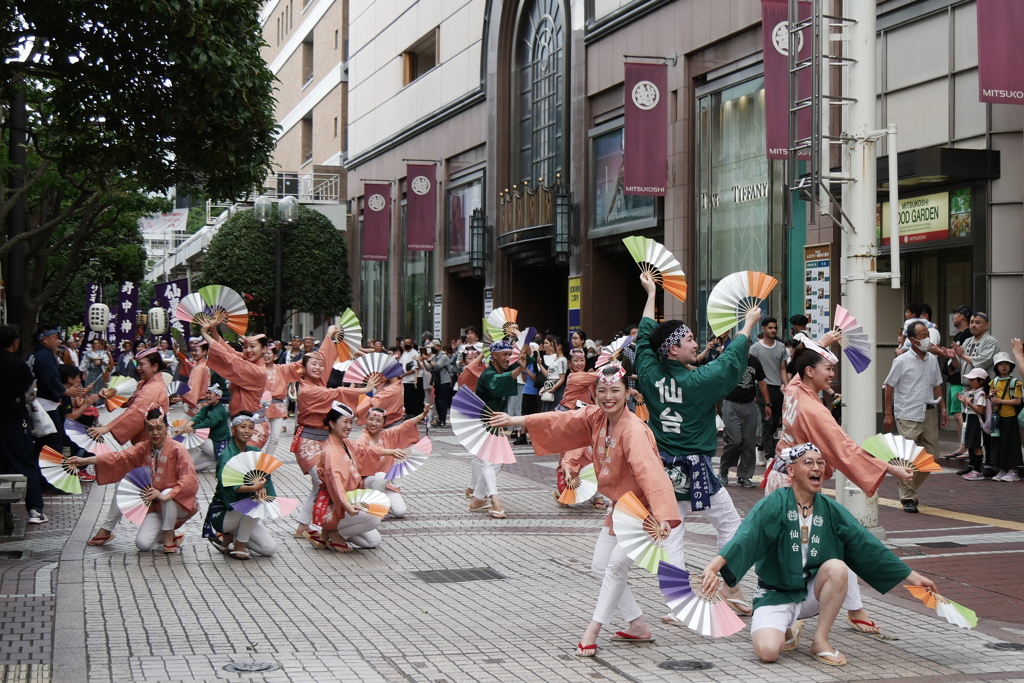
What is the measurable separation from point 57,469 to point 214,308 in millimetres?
2677

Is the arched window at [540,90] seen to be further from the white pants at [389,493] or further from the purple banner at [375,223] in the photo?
the white pants at [389,493]

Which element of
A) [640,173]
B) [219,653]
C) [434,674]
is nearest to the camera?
[434,674]

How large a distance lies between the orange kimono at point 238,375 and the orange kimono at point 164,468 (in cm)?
251

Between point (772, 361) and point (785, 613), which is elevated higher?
point (772, 361)

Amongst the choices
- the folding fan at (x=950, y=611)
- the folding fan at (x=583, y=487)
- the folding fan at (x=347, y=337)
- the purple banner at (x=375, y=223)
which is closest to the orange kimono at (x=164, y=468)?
the folding fan at (x=583, y=487)

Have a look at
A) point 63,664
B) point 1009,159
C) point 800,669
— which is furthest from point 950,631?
point 1009,159

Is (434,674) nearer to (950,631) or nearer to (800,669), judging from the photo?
(800,669)

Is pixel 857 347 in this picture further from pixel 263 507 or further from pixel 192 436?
pixel 192 436

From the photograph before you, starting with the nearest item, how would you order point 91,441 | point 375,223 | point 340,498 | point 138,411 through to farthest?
point 340,498 → point 91,441 → point 138,411 → point 375,223

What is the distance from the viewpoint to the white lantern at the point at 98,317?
113 feet

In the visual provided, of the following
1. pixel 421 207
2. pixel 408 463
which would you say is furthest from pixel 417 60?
pixel 408 463

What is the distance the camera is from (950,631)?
6.72 m

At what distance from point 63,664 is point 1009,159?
12.4 meters

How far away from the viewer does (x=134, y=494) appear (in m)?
9.45
